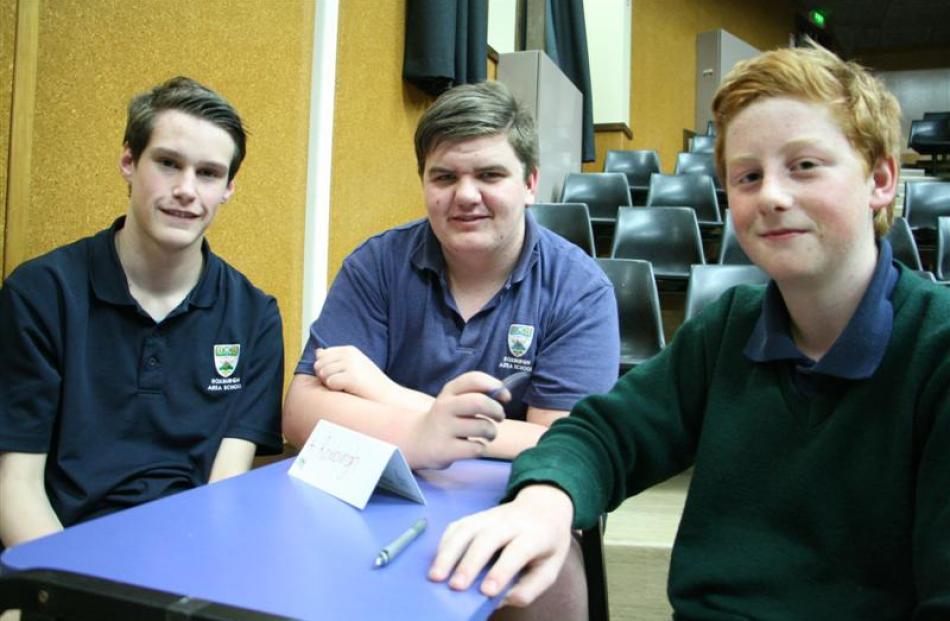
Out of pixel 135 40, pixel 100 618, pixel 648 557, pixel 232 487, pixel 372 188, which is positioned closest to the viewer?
pixel 100 618

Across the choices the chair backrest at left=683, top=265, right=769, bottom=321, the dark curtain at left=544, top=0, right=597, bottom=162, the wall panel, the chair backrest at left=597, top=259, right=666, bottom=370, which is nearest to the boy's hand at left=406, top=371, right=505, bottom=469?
the chair backrest at left=597, top=259, right=666, bottom=370

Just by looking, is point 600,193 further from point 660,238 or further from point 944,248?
point 944,248

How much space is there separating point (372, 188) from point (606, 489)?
2326mm

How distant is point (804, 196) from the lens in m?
0.75

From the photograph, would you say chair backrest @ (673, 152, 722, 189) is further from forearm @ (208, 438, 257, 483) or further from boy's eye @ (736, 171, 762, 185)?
boy's eye @ (736, 171, 762, 185)

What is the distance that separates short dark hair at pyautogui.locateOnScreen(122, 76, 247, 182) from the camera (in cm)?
131

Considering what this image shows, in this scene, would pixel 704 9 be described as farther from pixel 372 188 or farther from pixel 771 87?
pixel 771 87

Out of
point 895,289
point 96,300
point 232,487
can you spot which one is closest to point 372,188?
point 96,300

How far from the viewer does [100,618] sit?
0.49 metres

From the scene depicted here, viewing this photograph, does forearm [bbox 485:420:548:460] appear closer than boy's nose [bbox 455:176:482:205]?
Yes

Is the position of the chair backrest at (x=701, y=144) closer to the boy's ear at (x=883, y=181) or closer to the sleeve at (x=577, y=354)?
the sleeve at (x=577, y=354)

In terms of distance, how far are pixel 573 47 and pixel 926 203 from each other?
10.1 ft

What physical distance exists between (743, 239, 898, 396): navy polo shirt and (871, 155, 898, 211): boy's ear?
1.8 inches

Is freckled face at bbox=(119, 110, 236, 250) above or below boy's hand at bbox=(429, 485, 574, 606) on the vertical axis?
above
